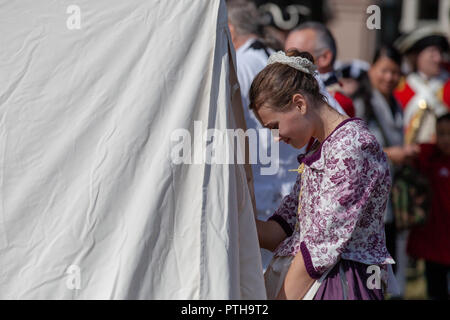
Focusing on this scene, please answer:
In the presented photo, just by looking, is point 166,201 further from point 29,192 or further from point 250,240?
point 29,192

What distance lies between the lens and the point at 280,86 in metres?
2.71

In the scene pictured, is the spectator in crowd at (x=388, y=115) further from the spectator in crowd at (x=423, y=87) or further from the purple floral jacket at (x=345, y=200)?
the purple floral jacket at (x=345, y=200)

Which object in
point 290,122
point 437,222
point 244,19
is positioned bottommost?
point 437,222

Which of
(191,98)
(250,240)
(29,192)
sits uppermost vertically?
(191,98)

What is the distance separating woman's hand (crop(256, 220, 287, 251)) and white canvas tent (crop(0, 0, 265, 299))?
1.02ft

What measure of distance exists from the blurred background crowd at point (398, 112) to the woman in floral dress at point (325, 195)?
1.92 ft

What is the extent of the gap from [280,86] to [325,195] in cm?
44

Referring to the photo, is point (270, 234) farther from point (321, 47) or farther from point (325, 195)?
point (321, 47)

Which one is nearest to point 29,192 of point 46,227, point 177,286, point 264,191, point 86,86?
point 46,227

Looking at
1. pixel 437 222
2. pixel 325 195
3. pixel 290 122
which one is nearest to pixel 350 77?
pixel 437 222

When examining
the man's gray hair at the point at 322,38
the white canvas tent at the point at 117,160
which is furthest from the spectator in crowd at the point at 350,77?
the white canvas tent at the point at 117,160

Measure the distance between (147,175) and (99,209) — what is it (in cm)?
21

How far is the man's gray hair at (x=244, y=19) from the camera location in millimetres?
4567

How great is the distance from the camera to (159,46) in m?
2.62
